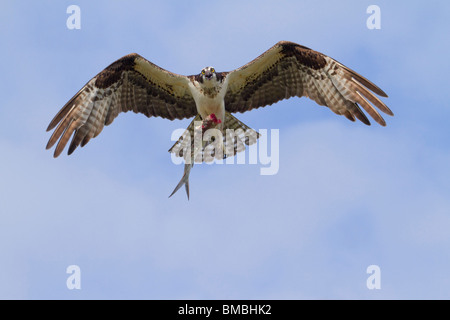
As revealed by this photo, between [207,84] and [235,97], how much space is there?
41.8 inches

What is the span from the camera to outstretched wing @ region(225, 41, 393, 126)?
14.9 metres

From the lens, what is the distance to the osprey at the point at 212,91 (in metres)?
15.0

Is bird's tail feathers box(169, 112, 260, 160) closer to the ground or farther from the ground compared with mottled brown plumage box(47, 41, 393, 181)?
closer to the ground

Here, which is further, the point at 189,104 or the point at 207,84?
the point at 189,104

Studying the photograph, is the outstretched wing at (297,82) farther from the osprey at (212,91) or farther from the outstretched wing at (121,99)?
the outstretched wing at (121,99)

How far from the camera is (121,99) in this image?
51.5 ft

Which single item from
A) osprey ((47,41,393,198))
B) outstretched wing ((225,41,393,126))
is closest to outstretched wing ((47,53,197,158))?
osprey ((47,41,393,198))

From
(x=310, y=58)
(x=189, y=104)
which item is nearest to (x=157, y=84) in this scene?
(x=189, y=104)

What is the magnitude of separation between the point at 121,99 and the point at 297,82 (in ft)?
11.9

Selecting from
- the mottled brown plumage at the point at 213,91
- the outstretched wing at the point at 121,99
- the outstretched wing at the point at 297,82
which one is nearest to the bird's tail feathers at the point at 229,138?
the mottled brown plumage at the point at 213,91

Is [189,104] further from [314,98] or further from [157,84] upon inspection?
[314,98]

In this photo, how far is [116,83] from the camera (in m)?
15.5

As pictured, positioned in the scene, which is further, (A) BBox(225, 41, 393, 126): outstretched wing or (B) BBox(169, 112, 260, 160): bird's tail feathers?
(B) BBox(169, 112, 260, 160): bird's tail feathers

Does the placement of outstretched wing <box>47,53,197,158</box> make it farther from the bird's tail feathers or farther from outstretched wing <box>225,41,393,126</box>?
outstretched wing <box>225,41,393,126</box>
